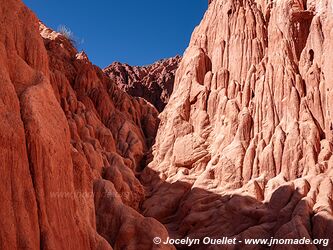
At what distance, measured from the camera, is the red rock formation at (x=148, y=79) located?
6400 centimetres

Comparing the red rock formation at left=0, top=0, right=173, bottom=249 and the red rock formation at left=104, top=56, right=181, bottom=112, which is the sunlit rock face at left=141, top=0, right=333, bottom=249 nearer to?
the red rock formation at left=0, top=0, right=173, bottom=249

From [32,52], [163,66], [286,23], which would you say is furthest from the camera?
[163,66]

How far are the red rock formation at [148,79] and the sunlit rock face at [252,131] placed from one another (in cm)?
2093

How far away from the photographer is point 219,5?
4441 cm

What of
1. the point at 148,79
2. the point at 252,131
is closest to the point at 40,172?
the point at 252,131

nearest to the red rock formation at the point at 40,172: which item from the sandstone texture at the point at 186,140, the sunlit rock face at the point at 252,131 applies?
the sandstone texture at the point at 186,140

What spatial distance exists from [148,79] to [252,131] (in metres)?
37.7

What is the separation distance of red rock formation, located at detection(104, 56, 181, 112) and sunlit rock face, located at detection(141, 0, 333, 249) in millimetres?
20926

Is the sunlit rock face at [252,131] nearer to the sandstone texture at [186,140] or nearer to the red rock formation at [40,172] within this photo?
the sandstone texture at [186,140]

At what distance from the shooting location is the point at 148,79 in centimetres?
6956

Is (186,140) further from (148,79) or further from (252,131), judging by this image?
(148,79)

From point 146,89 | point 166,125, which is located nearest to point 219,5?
point 166,125

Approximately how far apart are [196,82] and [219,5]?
A: 915cm

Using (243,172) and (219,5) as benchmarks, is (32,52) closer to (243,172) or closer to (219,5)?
(243,172)
